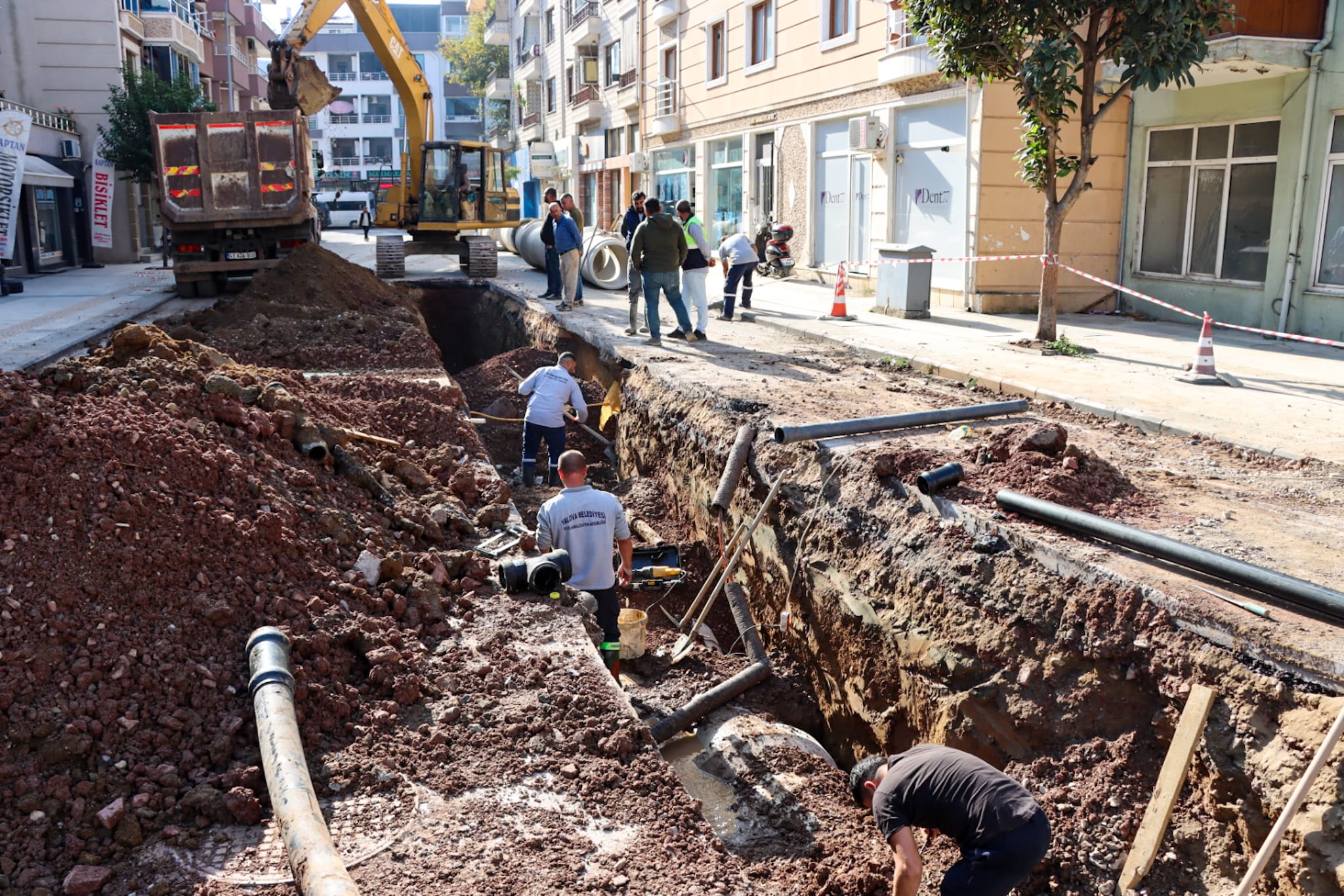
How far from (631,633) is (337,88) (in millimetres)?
15480

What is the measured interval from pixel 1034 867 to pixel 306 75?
1808 centimetres

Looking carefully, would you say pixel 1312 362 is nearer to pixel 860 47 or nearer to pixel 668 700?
pixel 668 700

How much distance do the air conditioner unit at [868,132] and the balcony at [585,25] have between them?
866 inches

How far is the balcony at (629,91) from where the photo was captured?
1328 inches

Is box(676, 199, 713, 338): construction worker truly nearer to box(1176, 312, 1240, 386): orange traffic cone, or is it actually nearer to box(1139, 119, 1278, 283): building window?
box(1176, 312, 1240, 386): orange traffic cone

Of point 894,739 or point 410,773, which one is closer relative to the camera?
point 410,773

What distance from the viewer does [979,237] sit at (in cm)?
1666

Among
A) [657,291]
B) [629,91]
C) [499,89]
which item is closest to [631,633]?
[657,291]

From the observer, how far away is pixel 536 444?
33.1ft

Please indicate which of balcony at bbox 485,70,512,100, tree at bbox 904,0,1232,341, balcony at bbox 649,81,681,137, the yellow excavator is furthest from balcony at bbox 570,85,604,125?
tree at bbox 904,0,1232,341

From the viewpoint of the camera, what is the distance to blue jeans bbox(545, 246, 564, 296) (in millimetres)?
17969

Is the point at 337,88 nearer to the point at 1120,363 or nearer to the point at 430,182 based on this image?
the point at 430,182

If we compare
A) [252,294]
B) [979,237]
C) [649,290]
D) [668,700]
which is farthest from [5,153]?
[668,700]

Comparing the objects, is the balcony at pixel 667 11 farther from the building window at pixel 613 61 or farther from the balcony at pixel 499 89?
the balcony at pixel 499 89
